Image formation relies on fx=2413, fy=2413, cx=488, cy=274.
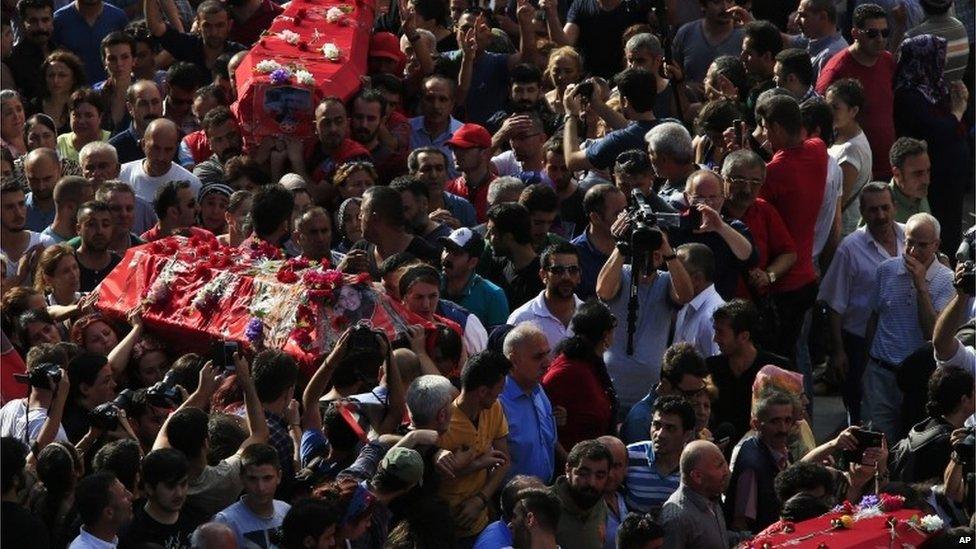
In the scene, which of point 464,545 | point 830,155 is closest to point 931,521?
point 464,545

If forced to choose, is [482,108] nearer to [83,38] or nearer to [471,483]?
[83,38]

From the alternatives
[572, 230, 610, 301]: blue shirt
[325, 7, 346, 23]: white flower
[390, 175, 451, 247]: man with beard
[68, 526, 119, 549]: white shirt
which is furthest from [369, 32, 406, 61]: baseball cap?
[68, 526, 119, 549]: white shirt

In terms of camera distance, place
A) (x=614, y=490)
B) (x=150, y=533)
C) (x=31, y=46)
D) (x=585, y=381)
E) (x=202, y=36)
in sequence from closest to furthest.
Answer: (x=150, y=533) → (x=614, y=490) → (x=585, y=381) → (x=202, y=36) → (x=31, y=46)

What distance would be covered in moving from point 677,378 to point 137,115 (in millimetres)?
4942

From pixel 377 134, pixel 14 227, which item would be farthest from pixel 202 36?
pixel 14 227

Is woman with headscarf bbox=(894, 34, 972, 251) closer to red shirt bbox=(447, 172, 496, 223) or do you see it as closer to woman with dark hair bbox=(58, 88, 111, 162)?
red shirt bbox=(447, 172, 496, 223)

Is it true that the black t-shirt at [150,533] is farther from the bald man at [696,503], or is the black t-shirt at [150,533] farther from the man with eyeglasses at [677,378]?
the man with eyeglasses at [677,378]

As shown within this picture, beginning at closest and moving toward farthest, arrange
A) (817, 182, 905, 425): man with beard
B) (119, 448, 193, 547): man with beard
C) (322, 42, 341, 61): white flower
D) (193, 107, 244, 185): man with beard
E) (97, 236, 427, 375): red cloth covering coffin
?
(119, 448, 193, 547): man with beard < (97, 236, 427, 375): red cloth covering coffin < (817, 182, 905, 425): man with beard < (193, 107, 244, 185): man with beard < (322, 42, 341, 61): white flower

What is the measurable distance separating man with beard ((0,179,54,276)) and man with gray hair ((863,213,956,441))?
445 cm

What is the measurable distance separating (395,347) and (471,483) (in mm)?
847

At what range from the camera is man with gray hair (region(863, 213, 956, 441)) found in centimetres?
1273

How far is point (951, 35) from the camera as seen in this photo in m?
15.8

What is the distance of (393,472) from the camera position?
32.0ft

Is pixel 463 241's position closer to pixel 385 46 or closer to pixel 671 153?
pixel 671 153
